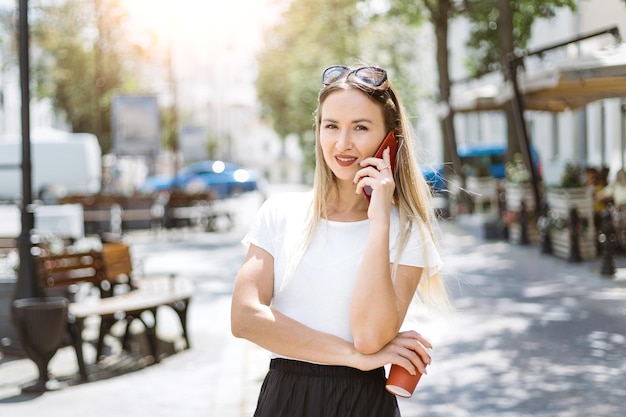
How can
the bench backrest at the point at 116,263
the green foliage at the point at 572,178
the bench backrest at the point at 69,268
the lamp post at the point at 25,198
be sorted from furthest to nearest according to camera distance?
the green foliage at the point at 572,178 → the bench backrest at the point at 116,263 → the bench backrest at the point at 69,268 → the lamp post at the point at 25,198

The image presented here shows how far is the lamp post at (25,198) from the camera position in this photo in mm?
9133

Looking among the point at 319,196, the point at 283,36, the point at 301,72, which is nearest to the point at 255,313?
the point at 319,196

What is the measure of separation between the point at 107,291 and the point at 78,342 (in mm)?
2733

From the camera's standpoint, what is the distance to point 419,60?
51719 mm

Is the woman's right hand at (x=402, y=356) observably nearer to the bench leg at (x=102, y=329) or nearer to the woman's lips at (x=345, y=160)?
the woman's lips at (x=345, y=160)

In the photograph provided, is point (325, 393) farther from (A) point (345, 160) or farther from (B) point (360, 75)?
(B) point (360, 75)

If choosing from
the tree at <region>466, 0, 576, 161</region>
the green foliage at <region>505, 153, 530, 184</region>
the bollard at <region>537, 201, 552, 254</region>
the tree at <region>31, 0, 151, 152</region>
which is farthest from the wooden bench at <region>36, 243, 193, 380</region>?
the tree at <region>31, 0, 151, 152</region>

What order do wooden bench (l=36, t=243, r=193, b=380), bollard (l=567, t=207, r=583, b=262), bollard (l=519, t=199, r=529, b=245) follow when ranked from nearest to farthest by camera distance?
wooden bench (l=36, t=243, r=193, b=380), bollard (l=567, t=207, r=583, b=262), bollard (l=519, t=199, r=529, b=245)

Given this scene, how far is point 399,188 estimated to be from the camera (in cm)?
284

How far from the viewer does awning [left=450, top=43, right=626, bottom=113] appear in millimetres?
12984

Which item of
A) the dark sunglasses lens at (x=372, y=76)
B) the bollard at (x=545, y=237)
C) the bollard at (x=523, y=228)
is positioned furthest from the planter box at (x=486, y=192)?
the dark sunglasses lens at (x=372, y=76)

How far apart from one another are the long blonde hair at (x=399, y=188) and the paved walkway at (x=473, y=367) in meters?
1.40

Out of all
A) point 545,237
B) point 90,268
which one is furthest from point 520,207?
point 90,268

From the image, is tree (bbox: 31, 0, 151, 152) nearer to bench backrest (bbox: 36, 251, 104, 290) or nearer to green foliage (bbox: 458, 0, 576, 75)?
green foliage (bbox: 458, 0, 576, 75)
